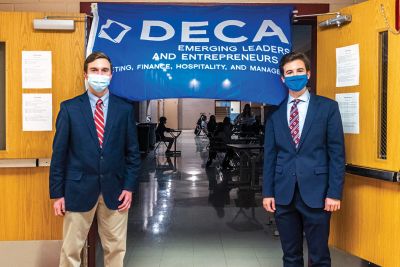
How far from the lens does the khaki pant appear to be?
258cm

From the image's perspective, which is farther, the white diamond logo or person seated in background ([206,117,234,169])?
person seated in background ([206,117,234,169])

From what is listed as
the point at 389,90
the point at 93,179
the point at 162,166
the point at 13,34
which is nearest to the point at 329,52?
the point at 389,90

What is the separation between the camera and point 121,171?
103 inches

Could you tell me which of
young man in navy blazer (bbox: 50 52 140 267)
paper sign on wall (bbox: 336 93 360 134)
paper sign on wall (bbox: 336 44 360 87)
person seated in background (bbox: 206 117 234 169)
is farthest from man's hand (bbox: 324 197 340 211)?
person seated in background (bbox: 206 117 234 169)

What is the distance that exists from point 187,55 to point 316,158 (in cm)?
120

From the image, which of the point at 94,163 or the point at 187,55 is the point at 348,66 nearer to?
the point at 187,55

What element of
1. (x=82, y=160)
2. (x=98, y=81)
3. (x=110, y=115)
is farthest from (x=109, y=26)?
(x=82, y=160)

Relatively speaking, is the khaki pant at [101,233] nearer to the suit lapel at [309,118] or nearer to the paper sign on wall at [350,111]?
the suit lapel at [309,118]

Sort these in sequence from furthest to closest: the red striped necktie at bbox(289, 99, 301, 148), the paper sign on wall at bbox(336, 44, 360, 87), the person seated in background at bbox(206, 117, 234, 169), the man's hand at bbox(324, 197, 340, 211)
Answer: the person seated in background at bbox(206, 117, 234, 169), the paper sign on wall at bbox(336, 44, 360, 87), the red striped necktie at bbox(289, 99, 301, 148), the man's hand at bbox(324, 197, 340, 211)

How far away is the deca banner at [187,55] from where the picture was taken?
3.08m

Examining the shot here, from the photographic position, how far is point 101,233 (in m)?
2.68

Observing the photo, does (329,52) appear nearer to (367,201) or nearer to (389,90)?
(389,90)

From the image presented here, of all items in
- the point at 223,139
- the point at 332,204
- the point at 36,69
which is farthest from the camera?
the point at 223,139

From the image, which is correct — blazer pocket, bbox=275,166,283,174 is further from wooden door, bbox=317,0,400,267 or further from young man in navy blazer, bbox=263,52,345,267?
wooden door, bbox=317,0,400,267
